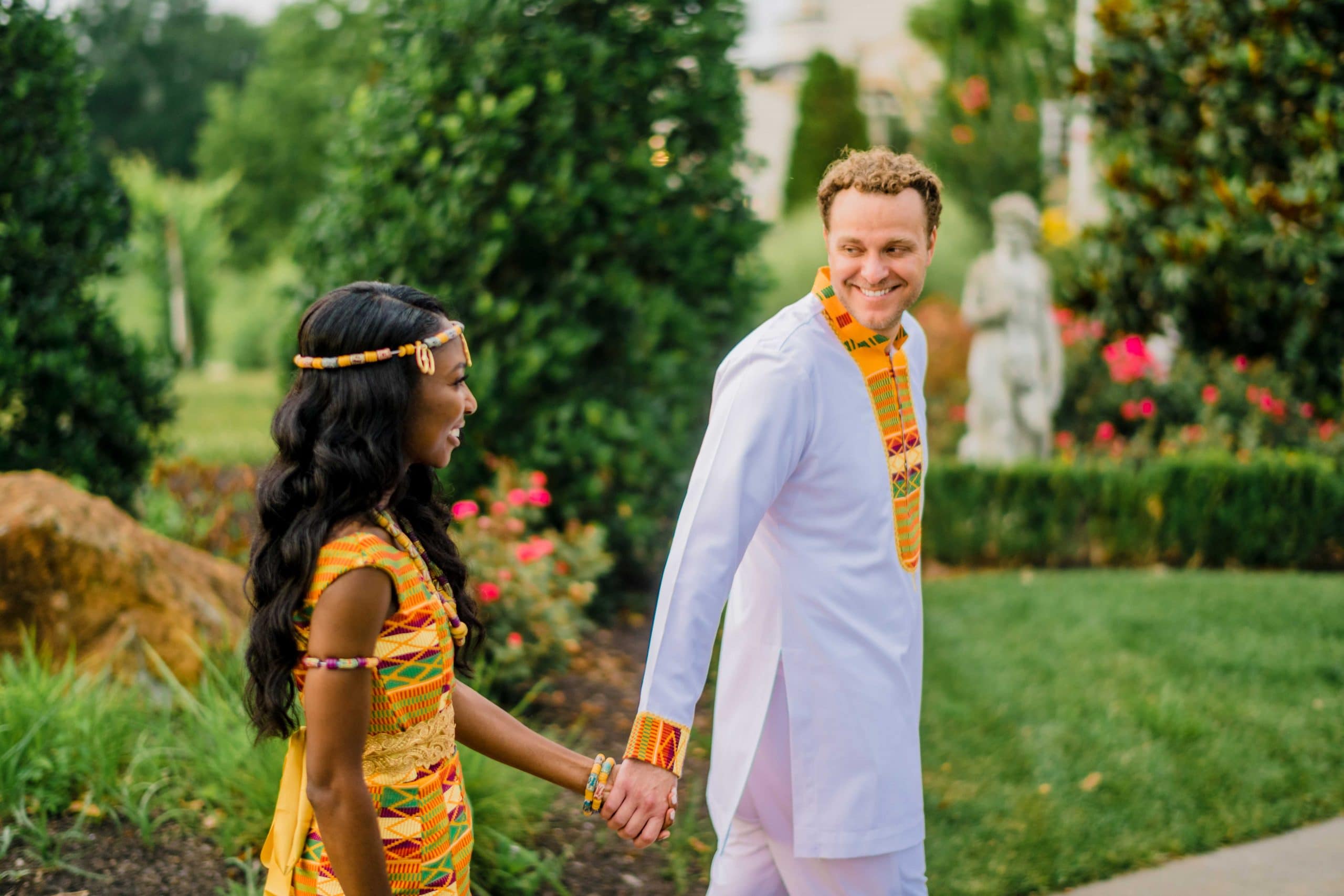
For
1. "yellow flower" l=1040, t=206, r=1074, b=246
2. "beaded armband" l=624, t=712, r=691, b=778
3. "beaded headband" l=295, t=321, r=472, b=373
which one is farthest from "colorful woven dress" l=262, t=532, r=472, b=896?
"yellow flower" l=1040, t=206, r=1074, b=246

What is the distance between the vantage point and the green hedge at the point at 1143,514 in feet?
24.7

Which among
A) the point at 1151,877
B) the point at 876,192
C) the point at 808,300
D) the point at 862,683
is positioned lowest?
the point at 1151,877

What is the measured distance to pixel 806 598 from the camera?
2350 mm

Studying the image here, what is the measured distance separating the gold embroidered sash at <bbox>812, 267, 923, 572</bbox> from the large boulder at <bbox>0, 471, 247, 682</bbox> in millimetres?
2509

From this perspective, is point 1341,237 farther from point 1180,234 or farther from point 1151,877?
point 1151,877

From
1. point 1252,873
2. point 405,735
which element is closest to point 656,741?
point 405,735

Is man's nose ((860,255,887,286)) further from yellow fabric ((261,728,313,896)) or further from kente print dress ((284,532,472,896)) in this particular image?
yellow fabric ((261,728,313,896))

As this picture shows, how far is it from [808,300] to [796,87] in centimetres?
2123

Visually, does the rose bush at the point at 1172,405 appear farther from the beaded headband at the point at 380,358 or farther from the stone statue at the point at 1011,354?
the beaded headband at the point at 380,358

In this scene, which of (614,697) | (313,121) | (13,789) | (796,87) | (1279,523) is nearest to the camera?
(13,789)

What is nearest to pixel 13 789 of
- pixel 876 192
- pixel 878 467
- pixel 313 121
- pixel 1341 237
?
pixel 878 467

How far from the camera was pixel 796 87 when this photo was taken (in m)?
22.6

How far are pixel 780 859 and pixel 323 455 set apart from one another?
1297mm

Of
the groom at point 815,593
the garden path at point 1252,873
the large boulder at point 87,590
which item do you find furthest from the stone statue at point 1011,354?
the groom at point 815,593
